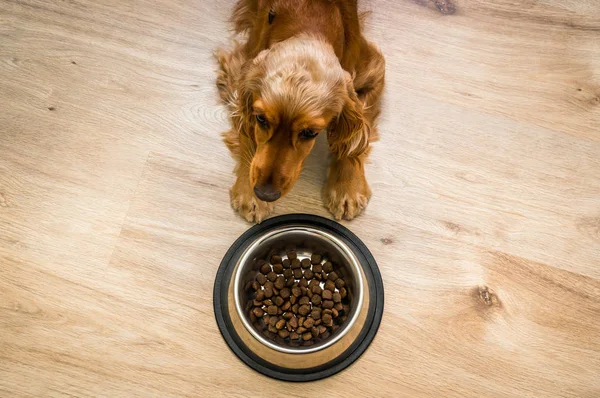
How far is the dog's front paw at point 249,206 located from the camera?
171 cm

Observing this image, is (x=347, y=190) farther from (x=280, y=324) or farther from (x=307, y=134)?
(x=280, y=324)

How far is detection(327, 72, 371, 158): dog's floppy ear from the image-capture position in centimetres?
145

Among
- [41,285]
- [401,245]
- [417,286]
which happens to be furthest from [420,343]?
[41,285]

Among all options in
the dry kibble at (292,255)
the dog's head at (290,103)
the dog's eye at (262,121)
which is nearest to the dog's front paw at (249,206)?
the dry kibble at (292,255)

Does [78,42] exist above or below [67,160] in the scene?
above

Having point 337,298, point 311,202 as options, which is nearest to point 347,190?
point 311,202

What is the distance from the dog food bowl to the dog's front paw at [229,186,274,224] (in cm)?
3

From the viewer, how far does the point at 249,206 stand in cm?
172

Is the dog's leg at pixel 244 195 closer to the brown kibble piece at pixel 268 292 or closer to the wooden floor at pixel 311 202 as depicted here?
the wooden floor at pixel 311 202

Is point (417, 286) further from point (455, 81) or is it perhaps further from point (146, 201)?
point (146, 201)

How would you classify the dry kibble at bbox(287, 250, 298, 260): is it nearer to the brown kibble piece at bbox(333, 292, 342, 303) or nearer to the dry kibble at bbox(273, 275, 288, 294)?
the dry kibble at bbox(273, 275, 288, 294)

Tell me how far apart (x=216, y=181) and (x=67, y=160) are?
0.56 metres

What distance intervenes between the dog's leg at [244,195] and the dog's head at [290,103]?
24 cm

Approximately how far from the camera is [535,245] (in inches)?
70.4
